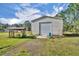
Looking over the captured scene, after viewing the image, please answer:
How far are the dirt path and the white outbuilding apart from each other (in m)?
0.09

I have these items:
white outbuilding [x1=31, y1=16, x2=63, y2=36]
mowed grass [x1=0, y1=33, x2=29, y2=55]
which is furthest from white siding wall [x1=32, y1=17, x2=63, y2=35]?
mowed grass [x1=0, y1=33, x2=29, y2=55]

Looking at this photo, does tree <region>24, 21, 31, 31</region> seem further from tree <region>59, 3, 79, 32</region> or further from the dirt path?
tree <region>59, 3, 79, 32</region>

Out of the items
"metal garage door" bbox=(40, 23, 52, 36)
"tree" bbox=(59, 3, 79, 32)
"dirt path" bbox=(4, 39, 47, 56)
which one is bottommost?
"dirt path" bbox=(4, 39, 47, 56)

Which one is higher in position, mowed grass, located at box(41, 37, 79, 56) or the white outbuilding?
the white outbuilding

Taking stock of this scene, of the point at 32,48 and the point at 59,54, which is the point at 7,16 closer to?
the point at 32,48

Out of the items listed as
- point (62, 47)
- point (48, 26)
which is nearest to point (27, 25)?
point (48, 26)

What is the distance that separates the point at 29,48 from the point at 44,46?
123mm

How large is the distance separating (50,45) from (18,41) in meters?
0.27

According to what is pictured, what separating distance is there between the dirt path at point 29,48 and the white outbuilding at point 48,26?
3.4 inches

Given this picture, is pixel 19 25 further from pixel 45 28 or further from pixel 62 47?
pixel 62 47

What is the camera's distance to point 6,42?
4.39ft

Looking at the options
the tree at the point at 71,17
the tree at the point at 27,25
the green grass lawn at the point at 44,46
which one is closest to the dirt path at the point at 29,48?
the green grass lawn at the point at 44,46

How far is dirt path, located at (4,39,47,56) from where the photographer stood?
1311mm

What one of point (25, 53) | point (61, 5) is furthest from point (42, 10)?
point (25, 53)
